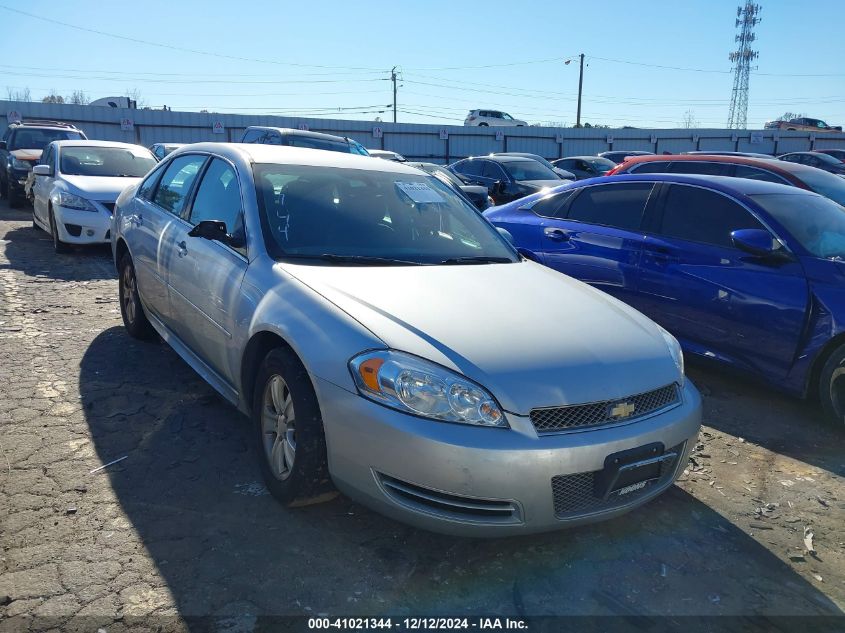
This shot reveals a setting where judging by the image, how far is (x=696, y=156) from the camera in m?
8.70

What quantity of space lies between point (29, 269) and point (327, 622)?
23.7 ft

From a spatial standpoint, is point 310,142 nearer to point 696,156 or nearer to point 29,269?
point 29,269

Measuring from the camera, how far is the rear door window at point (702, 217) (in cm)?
484

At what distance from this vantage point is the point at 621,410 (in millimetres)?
2639

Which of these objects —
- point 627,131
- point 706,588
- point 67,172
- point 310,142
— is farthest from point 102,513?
point 627,131

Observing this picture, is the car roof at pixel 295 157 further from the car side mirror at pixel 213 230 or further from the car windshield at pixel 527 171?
the car windshield at pixel 527 171

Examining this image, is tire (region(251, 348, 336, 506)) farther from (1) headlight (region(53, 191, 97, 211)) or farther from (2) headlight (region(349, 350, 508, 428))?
(1) headlight (region(53, 191, 97, 211))

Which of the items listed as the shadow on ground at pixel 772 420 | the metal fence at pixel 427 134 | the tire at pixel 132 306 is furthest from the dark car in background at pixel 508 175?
the metal fence at pixel 427 134

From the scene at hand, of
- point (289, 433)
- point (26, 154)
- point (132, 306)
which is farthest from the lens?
point (26, 154)

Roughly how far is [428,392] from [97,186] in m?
7.89

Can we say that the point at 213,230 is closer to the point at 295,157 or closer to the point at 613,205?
the point at 295,157

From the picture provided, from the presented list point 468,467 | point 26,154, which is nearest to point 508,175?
point 26,154

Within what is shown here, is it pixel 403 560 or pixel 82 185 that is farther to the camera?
pixel 82 185

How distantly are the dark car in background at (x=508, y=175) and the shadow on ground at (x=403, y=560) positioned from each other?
12.1m
